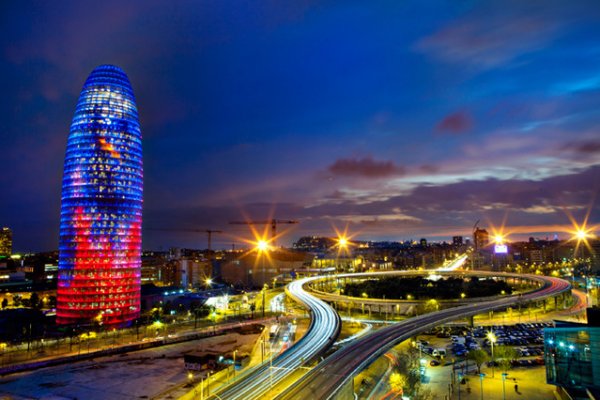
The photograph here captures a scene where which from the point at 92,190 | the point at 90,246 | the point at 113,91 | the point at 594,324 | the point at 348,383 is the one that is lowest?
the point at 348,383

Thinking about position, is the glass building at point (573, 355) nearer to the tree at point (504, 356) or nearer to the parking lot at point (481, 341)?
the tree at point (504, 356)

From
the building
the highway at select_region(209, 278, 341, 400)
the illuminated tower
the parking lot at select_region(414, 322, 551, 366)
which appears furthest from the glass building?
the illuminated tower

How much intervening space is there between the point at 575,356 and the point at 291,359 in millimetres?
32642

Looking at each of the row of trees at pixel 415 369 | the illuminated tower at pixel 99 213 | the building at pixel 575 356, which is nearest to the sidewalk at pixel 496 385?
the row of trees at pixel 415 369

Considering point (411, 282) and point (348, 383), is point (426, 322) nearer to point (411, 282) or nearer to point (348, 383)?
point (348, 383)

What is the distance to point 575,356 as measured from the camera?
47.5 metres

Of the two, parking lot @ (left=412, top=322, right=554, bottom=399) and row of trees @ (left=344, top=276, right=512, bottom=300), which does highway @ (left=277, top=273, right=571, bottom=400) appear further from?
row of trees @ (left=344, top=276, right=512, bottom=300)

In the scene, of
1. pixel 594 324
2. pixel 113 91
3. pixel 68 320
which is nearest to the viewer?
pixel 594 324

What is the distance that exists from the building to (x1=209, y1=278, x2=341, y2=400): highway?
27523 mm

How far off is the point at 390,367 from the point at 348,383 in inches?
804

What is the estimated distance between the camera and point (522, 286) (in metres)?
163

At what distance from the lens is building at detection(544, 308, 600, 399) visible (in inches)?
1826

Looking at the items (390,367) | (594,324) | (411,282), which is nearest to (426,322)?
(390,367)

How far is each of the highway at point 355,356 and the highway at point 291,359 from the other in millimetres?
3279
